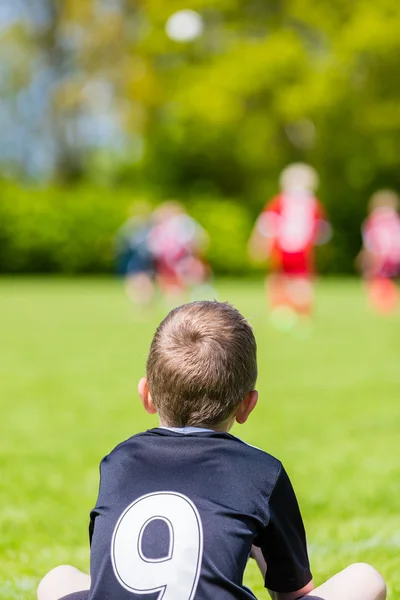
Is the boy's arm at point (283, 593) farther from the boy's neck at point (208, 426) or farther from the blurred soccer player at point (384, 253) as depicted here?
the blurred soccer player at point (384, 253)

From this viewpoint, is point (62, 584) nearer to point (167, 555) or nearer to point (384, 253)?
point (167, 555)

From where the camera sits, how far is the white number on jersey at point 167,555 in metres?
2.03

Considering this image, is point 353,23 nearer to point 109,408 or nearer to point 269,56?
point 269,56

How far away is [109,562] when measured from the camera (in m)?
2.10

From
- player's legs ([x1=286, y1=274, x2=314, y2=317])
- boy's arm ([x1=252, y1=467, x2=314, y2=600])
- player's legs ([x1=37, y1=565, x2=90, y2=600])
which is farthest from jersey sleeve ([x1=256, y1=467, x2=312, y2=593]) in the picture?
player's legs ([x1=286, y1=274, x2=314, y2=317])

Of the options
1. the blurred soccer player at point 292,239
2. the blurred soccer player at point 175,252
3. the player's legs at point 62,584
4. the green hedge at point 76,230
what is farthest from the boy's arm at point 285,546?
the green hedge at point 76,230

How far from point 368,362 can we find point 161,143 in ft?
83.1

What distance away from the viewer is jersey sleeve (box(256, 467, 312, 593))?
223 centimetres

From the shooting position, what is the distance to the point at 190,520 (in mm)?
2086

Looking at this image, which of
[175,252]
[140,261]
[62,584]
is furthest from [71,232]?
[62,584]

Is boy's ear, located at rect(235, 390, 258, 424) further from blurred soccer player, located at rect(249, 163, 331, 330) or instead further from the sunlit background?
blurred soccer player, located at rect(249, 163, 331, 330)

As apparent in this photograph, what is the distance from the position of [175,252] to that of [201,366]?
17447mm

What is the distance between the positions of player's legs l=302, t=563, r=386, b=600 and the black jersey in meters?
0.06

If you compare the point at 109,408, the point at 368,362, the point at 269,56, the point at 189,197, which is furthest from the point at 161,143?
the point at 109,408
